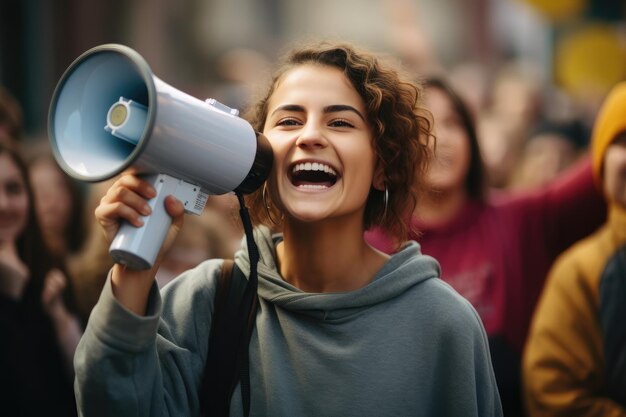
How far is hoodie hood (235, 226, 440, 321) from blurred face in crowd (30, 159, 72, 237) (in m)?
2.29

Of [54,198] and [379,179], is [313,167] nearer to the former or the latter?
[379,179]

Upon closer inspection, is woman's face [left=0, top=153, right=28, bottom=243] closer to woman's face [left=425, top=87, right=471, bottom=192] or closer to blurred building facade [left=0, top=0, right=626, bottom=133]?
blurred building facade [left=0, top=0, right=626, bottom=133]

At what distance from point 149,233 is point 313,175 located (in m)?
0.51

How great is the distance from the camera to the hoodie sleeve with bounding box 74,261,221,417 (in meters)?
1.88

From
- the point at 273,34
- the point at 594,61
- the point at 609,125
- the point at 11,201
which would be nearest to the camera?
the point at 609,125

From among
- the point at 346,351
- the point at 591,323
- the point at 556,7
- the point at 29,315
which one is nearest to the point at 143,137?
the point at 346,351

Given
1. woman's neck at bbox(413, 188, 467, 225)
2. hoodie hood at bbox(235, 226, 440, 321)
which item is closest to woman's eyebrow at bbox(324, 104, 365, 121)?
hoodie hood at bbox(235, 226, 440, 321)

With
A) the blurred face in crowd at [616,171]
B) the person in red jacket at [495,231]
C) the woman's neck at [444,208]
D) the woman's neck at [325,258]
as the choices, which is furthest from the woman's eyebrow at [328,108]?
the woman's neck at [444,208]

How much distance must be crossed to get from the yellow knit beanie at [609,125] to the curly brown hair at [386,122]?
915 mm

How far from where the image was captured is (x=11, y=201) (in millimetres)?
3254

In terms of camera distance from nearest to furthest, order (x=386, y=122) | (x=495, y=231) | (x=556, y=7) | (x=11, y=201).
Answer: (x=386, y=122) < (x=11, y=201) < (x=495, y=231) < (x=556, y=7)

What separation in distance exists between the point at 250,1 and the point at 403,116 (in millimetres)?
19891

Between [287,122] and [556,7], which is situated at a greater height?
[556,7]

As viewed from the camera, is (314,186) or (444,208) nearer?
(314,186)
